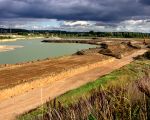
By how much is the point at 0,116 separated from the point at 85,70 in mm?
28146

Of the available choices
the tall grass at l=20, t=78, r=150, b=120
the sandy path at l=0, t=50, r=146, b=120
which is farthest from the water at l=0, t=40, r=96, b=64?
the tall grass at l=20, t=78, r=150, b=120

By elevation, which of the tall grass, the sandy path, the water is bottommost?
the water

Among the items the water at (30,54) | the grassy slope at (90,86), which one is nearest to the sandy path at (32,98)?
the grassy slope at (90,86)

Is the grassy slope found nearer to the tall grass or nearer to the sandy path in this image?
the sandy path

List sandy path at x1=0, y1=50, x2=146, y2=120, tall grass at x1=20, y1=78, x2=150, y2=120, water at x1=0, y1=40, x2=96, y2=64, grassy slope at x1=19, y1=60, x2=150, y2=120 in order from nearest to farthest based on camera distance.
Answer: tall grass at x1=20, y1=78, x2=150, y2=120 → grassy slope at x1=19, y1=60, x2=150, y2=120 → sandy path at x1=0, y1=50, x2=146, y2=120 → water at x1=0, y1=40, x2=96, y2=64

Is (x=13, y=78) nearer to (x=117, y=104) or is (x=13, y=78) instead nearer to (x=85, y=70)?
(x=85, y=70)

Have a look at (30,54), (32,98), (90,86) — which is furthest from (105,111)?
(30,54)

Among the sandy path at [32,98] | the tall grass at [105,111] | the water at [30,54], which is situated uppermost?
the tall grass at [105,111]

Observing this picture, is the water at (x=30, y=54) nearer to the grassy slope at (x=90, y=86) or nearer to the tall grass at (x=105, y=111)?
the grassy slope at (x=90, y=86)

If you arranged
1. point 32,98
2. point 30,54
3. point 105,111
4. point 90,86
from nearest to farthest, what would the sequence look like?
point 105,111, point 32,98, point 90,86, point 30,54

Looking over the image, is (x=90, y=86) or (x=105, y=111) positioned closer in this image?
(x=105, y=111)

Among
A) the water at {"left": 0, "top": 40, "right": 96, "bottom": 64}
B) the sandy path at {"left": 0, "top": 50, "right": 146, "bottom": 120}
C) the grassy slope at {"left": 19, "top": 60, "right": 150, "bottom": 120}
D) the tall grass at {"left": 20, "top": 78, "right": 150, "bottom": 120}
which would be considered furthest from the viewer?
the water at {"left": 0, "top": 40, "right": 96, "bottom": 64}

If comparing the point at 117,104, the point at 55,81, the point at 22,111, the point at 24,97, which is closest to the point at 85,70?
the point at 55,81

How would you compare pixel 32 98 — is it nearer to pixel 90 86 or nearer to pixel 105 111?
pixel 90 86
